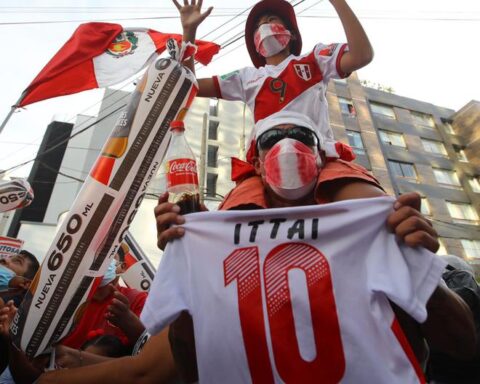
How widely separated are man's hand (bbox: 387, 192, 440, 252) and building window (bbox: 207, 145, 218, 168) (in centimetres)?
1915

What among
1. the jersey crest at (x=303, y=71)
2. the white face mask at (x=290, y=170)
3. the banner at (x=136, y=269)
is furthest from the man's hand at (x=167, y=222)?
the banner at (x=136, y=269)

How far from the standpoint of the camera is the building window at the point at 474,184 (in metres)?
19.7

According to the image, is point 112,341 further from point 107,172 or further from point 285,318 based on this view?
point 285,318

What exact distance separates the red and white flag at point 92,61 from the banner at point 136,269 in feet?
6.38

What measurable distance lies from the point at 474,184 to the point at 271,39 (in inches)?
875

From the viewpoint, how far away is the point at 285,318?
1.08 meters

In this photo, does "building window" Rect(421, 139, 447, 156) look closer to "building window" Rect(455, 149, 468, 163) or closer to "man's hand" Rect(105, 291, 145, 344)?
"building window" Rect(455, 149, 468, 163)

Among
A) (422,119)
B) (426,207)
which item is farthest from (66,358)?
(422,119)

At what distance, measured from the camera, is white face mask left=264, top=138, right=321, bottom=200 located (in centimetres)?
138

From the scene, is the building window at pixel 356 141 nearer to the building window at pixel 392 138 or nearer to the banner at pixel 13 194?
the building window at pixel 392 138

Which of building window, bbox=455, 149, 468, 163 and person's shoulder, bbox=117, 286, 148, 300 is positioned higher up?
building window, bbox=455, 149, 468, 163

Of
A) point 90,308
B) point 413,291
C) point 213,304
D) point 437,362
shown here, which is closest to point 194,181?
point 213,304

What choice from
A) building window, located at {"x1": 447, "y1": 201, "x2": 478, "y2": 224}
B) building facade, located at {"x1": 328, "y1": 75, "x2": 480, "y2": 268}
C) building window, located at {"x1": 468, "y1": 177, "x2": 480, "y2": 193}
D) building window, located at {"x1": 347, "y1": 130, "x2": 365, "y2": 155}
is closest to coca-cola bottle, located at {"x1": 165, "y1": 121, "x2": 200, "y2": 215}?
building facade, located at {"x1": 328, "y1": 75, "x2": 480, "y2": 268}

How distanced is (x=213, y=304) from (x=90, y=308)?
6.88 ft
